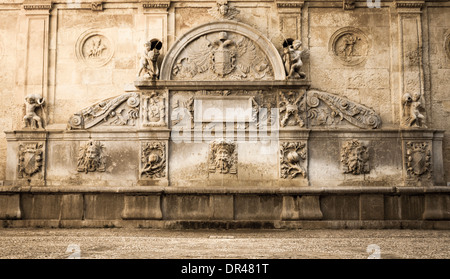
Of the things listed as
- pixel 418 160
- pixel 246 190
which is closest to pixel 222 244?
pixel 246 190

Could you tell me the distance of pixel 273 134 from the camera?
1090cm

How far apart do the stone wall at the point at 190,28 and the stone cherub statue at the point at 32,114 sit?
20 cm

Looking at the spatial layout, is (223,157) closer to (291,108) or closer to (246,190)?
(246,190)

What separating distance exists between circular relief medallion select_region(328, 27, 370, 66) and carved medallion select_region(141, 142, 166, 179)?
4.16 metres

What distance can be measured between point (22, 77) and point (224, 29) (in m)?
4.40

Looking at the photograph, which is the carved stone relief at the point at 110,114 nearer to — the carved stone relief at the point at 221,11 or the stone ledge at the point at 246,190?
the stone ledge at the point at 246,190

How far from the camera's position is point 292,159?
420 inches

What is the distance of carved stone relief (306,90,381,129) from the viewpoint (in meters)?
11.0

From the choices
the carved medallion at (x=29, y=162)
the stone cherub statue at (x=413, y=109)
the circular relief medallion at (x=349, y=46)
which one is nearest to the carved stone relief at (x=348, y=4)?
the circular relief medallion at (x=349, y=46)

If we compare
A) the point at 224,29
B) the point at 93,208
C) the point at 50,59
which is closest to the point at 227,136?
the point at 224,29

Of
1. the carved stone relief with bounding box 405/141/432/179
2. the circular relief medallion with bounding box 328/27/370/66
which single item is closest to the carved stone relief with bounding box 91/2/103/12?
the circular relief medallion with bounding box 328/27/370/66

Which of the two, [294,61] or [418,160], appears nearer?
[418,160]

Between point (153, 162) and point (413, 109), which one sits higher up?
point (413, 109)

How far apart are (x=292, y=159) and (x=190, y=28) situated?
346 cm
